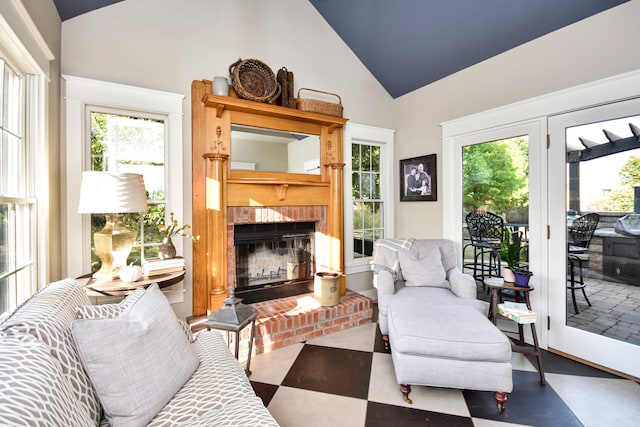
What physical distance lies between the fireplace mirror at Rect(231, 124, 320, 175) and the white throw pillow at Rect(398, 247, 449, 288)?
A: 137cm

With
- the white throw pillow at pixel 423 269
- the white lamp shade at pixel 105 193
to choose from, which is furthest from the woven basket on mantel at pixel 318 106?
the white lamp shade at pixel 105 193

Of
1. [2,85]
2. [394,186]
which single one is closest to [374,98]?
[394,186]

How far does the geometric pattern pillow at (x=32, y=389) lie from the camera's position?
1.94 ft

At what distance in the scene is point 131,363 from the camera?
1.00 meters

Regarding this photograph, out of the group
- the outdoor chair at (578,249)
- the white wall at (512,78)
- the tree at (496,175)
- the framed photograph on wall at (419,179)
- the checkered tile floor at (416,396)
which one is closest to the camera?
the checkered tile floor at (416,396)

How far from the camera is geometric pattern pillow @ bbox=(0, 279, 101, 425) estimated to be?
876 millimetres

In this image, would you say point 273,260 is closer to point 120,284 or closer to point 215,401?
point 120,284

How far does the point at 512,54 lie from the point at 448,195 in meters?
1.46

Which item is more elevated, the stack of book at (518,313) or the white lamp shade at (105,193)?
the white lamp shade at (105,193)

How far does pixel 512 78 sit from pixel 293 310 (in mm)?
3024

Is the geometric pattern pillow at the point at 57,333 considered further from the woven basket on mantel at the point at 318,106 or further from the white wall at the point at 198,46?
the woven basket on mantel at the point at 318,106

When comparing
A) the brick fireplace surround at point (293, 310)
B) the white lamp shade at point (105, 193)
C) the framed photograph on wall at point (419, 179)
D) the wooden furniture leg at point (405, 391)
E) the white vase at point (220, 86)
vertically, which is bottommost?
the wooden furniture leg at point (405, 391)

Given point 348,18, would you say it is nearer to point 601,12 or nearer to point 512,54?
point 512,54

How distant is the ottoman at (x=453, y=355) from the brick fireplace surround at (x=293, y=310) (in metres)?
0.99
